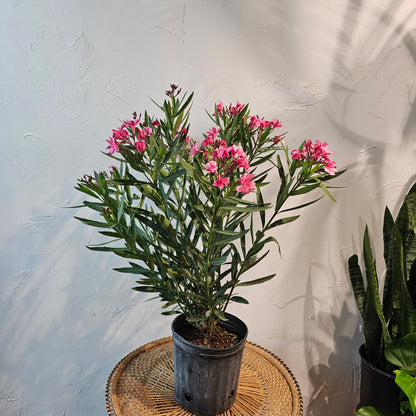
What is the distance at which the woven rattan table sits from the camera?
86 cm

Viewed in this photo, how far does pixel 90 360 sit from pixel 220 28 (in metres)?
1.01

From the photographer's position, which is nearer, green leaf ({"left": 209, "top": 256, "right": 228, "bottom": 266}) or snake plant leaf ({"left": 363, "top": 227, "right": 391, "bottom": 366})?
green leaf ({"left": 209, "top": 256, "right": 228, "bottom": 266})

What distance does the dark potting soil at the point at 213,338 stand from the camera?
33.9 inches

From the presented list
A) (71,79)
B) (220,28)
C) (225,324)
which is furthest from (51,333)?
(220,28)

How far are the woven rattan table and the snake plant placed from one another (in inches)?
9.2

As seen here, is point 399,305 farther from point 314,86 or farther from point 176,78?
point 176,78

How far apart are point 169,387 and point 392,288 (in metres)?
0.59

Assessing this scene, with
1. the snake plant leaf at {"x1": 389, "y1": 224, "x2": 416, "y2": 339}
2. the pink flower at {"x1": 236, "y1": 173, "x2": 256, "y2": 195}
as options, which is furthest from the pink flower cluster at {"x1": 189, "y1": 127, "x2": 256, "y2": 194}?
the snake plant leaf at {"x1": 389, "y1": 224, "x2": 416, "y2": 339}

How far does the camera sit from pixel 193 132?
3.54 ft

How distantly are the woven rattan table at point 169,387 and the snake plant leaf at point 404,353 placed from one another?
0.23 metres

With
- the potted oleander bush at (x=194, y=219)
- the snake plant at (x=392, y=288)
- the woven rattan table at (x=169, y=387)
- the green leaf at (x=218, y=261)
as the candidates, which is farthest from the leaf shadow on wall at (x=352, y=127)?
the green leaf at (x=218, y=261)

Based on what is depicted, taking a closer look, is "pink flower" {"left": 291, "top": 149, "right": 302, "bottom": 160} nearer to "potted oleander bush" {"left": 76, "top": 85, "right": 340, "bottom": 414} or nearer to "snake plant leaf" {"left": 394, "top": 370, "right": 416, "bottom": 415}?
"potted oleander bush" {"left": 76, "top": 85, "right": 340, "bottom": 414}

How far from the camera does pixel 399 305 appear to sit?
3.23ft

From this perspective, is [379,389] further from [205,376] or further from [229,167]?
[229,167]
